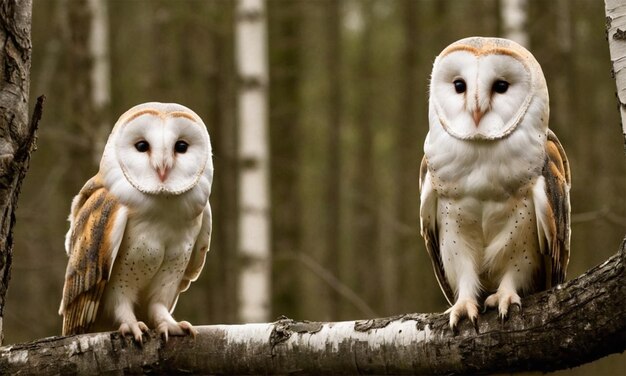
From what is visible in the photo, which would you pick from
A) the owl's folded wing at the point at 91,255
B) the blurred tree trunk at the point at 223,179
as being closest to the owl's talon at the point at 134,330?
the owl's folded wing at the point at 91,255

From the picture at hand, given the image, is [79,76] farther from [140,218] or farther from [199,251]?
[140,218]

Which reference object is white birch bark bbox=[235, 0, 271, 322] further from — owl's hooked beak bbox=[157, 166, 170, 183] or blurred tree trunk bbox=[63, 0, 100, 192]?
owl's hooked beak bbox=[157, 166, 170, 183]

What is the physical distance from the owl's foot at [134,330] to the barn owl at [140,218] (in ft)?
A: 0.64

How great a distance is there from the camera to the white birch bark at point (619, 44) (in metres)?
2.68

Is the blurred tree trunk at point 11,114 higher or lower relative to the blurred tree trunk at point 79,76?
lower

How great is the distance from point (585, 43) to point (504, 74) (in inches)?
497

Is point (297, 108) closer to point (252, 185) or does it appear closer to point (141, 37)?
point (252, 185)

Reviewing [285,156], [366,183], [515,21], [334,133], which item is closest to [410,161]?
[334,133]

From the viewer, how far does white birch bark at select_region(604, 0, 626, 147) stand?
268cm

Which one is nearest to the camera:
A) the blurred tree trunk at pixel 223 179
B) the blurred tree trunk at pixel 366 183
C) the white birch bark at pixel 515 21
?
the white birch bark at pixel 515 21

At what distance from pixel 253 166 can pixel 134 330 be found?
4794mm

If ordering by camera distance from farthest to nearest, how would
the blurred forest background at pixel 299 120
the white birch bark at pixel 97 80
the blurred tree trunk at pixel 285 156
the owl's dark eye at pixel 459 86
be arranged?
the blurred tree trunk at pixel 285 156 → the blurred forest background at pixel 299 120 → the white birch bark at pixel 97 80 → the owl's dark eye at pixel 459 86

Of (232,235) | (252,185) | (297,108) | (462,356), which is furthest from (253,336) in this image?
(232,235)

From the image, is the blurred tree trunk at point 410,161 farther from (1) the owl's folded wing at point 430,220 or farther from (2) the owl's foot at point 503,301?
(2) the owl's foot at point 503,301
